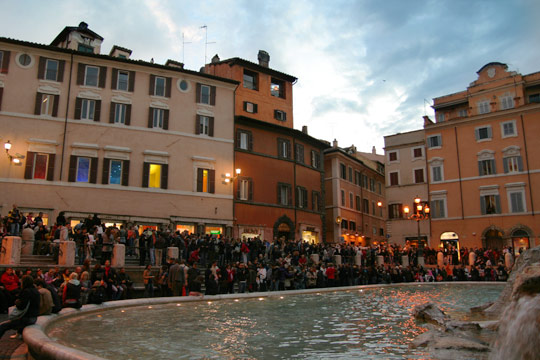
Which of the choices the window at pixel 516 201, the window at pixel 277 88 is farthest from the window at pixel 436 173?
the window at pixel 277 88

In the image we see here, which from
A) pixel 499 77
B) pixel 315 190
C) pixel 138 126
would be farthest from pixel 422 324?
pixel 499 77

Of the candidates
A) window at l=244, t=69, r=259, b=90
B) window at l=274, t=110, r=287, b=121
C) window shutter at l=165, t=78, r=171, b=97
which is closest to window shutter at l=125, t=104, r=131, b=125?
window shutter at l=165, t=78, r=171, b=97

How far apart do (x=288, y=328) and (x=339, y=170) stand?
38340 millimetres

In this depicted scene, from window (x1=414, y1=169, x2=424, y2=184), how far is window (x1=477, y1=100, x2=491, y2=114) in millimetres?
8302

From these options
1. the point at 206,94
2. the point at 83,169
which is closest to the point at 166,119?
the point at 206,94

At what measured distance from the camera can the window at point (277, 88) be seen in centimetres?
4266

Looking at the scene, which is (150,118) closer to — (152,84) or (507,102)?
(152,84)

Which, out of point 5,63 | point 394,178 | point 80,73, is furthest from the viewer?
point 394,178

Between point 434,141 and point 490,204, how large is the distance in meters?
8.63

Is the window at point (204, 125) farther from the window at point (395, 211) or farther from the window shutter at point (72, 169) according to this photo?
the window at point (395, 211)

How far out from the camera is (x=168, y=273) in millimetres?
18266

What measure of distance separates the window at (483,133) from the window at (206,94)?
1049 inches

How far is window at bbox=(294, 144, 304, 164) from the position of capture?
40.9m

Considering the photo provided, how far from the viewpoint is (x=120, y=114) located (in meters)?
31.5
